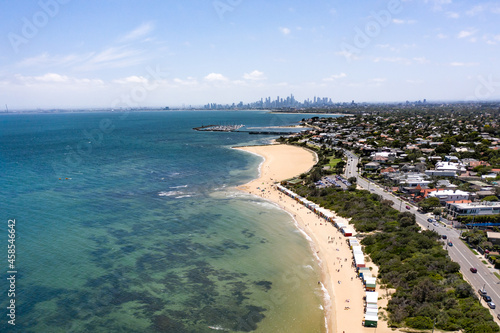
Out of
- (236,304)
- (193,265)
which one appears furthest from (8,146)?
(236,304)

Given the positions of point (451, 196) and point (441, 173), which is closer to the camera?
point (451, 196)

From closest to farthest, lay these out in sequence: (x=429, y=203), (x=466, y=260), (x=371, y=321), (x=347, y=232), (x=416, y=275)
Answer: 1. (x=371, y=321)
2. (x=416, y=275)
3. (x=466, y=260)
4. (x=347, y=232)
5. (x=429, y=203)

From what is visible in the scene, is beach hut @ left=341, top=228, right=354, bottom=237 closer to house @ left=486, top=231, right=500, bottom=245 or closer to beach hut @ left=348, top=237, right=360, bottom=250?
beach hut @ left=348, top=237, right=360, bottom=250

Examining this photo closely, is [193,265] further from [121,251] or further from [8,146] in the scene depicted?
[8,146]

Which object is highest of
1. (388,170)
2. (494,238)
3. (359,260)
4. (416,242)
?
(388,170)

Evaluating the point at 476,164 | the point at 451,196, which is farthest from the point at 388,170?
the point at 451,196

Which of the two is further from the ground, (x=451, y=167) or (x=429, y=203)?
(x=451, y=167)

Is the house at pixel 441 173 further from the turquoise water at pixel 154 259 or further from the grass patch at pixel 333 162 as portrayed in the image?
the turquoise water at pixel 154 259

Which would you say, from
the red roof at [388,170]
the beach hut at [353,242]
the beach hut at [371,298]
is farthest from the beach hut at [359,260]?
the red roof at [388,170]

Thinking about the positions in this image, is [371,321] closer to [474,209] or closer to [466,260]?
[466,260]
